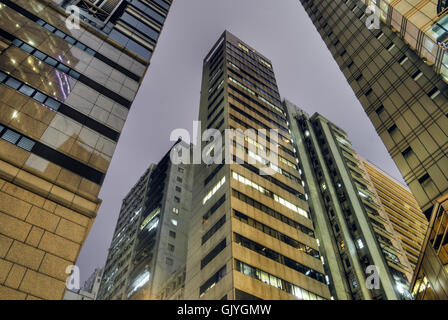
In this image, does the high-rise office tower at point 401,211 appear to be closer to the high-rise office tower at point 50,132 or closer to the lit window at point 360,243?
the lit window at point 360,243

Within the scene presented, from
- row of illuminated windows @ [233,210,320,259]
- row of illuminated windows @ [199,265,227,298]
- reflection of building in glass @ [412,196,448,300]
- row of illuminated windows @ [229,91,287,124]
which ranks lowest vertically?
reflection of building in glass @ [412,196,448,300]

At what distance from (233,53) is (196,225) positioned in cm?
4973

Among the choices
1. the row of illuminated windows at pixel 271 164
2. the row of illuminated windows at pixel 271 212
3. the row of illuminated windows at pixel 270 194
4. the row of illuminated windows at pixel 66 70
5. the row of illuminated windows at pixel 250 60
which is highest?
the row of illuminated windows at pixel 250 60

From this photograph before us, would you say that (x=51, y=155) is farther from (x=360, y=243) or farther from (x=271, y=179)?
(x=360, y=243)

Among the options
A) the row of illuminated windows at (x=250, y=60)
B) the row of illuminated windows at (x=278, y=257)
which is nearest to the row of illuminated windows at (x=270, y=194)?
the row of illuminated windows at (x=278, y=257)

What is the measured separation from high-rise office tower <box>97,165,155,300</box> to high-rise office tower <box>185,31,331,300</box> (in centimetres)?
3654

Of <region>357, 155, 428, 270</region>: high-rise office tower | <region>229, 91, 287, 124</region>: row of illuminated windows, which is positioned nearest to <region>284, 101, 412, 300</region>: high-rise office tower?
<region>357, 155, 428, 270</region>: high-rise office tower

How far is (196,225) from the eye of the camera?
4844 centimetres

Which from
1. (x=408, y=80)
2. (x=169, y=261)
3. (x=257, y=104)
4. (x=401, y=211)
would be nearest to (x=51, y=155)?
(x=408, y=80)

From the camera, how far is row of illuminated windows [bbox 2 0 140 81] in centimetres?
2762

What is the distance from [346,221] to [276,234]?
3127 cm

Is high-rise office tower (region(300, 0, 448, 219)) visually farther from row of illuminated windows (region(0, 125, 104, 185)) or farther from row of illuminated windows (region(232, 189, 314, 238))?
row of illuminated windows (region(0, 125, 104, 185))

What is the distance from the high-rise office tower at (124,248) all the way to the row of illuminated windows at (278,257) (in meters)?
43.0

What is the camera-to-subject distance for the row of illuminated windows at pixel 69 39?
2762 centimetres
